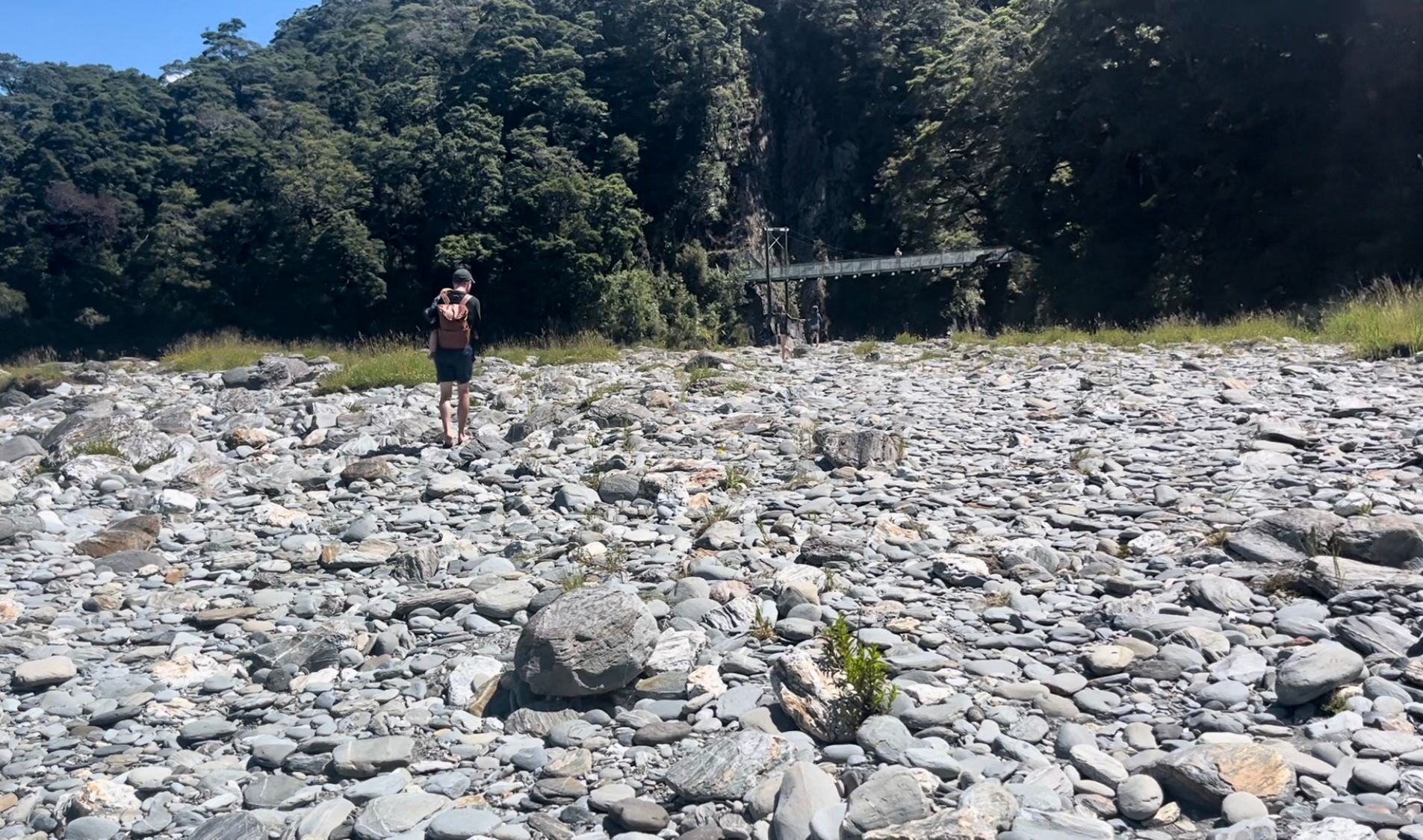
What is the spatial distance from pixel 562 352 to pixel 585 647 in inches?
490

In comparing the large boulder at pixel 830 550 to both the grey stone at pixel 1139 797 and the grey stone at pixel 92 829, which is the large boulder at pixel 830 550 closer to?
the grey stone at pixel 1139 797

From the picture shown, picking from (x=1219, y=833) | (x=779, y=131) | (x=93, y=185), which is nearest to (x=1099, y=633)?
(x=1219, y=833)

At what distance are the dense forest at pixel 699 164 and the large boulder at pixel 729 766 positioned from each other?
17386 millimetres

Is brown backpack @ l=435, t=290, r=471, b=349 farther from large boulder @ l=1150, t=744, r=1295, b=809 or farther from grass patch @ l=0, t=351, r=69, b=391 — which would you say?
grass patch @ l=0, t=351, r=69, b=391

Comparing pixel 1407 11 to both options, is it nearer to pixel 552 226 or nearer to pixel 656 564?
pixel 656 564

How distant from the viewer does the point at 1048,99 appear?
24484 millimetres

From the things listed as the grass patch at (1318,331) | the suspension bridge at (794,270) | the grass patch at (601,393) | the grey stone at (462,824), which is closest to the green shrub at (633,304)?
the suspension bridge at (794,270)

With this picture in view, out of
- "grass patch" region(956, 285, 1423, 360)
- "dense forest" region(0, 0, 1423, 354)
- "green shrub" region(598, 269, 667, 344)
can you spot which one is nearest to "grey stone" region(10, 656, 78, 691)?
"grass patch" region(956, 285, 1423, 360)

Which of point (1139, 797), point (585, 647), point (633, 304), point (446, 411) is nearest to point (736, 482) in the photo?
point (446, 411)

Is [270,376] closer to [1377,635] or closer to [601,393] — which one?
[601,393]

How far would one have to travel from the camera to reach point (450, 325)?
8.76m

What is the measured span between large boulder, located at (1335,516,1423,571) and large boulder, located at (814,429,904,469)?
2.84m

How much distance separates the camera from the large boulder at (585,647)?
12.8 feet

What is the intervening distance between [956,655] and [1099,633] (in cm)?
58
